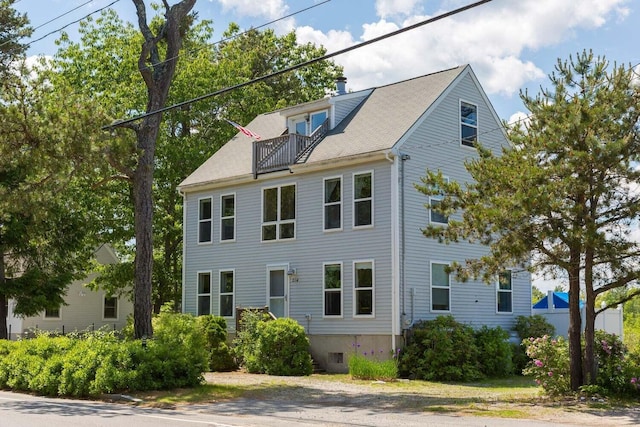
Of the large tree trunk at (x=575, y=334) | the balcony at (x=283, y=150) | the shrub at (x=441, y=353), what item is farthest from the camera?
the balcony at (x=283, y=150)

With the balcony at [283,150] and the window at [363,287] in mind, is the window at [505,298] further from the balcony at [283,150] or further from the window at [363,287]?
the balcony at [283,150]

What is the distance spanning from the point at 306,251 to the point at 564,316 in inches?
382

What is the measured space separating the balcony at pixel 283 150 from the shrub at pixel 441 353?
737 centimetres

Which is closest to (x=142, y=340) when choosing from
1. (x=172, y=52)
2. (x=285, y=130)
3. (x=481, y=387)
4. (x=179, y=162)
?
(x=172, y=52)

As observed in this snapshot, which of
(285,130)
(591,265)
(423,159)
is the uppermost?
(285,130)

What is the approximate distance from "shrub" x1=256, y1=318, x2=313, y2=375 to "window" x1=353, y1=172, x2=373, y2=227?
12.9 ft

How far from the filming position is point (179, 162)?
→ 123ft

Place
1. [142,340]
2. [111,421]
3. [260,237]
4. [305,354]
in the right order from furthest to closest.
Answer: [260,237], [305,354], [142,340], [111,421]

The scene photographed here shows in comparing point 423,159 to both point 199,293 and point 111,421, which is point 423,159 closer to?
point 199,293

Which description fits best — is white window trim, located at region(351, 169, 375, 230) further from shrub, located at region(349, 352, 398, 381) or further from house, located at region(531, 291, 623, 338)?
house, located at region(531, 291, 623, 338)

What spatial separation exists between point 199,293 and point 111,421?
1743cm

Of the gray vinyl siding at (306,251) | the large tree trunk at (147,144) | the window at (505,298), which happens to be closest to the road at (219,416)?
the large tree trunk at (147,144)

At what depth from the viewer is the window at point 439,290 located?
2558cm

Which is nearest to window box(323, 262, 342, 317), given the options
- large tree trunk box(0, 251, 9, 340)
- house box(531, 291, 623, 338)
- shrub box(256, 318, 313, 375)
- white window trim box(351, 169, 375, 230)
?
white window trim box(351, 169, 375, 230)
